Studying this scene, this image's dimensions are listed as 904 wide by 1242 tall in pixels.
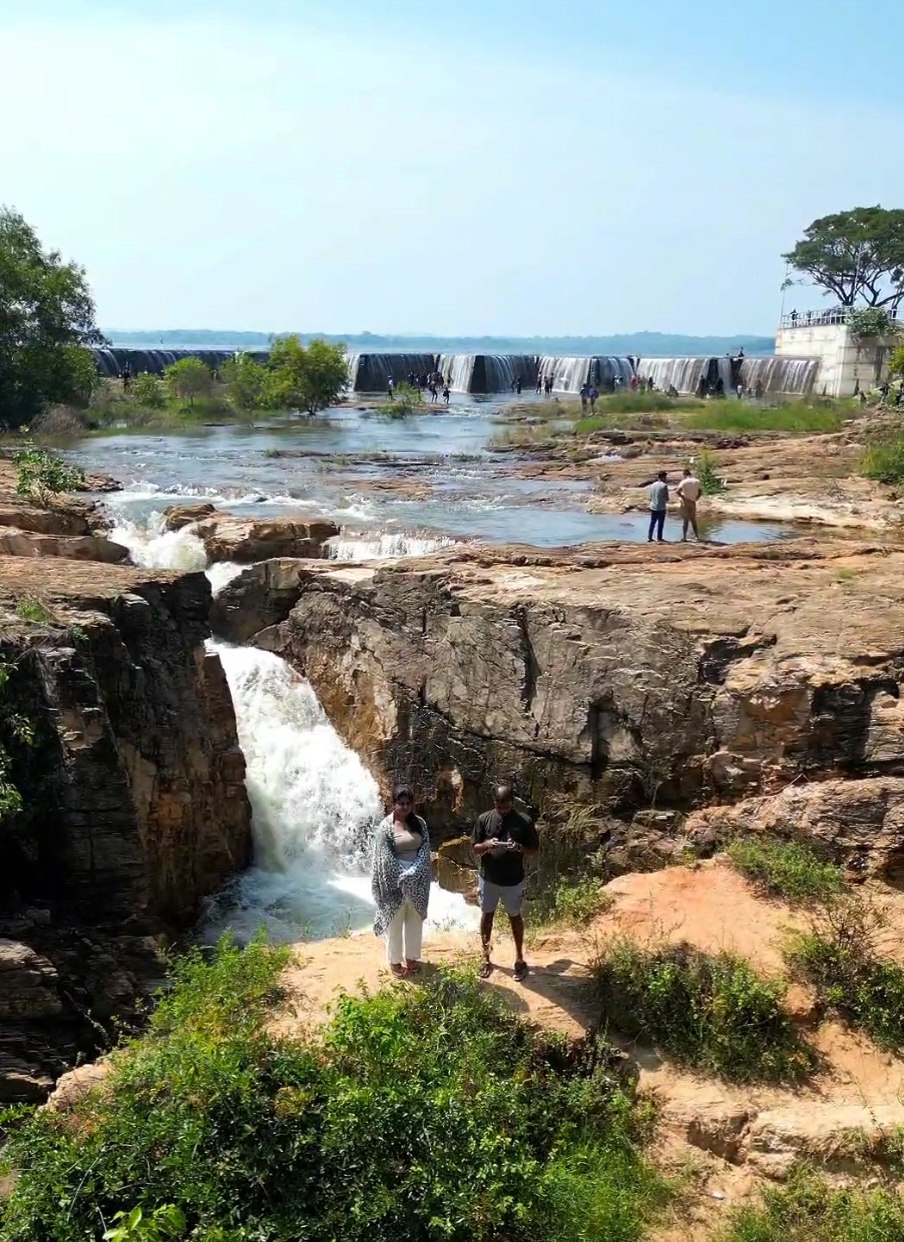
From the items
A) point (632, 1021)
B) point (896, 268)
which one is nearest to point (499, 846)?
point (632, 1021)

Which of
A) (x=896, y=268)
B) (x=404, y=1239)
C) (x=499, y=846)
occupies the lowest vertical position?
(x=404, y=1239)

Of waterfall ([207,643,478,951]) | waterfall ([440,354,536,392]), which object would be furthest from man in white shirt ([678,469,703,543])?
waterfall ([440,354,536,392])

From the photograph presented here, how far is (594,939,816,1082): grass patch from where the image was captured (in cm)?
671

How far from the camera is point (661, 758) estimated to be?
10.4m

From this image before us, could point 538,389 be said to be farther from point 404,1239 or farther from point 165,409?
point 404,1239

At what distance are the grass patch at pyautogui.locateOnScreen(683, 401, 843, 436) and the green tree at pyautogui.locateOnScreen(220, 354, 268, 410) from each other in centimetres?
1692

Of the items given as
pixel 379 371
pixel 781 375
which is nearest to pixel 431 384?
pixel 379 371

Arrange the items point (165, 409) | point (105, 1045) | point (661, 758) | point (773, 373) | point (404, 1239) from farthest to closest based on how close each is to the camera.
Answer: point (773, 373)
point (165, 409)
point (661, 758)
point (105, 1045)
point (404, 1239)

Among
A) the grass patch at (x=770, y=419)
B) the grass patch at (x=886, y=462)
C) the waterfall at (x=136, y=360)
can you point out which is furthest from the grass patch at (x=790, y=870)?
the waterfall at (x=136, y=360)

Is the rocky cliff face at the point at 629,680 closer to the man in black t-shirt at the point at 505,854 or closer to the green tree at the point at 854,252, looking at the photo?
the man in black t-shirt at the point at 505,854

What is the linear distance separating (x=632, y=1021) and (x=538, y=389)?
5072 cm

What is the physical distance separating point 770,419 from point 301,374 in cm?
1836

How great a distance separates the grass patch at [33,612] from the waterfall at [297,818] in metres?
3.51

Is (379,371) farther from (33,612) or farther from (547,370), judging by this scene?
(33,612)
